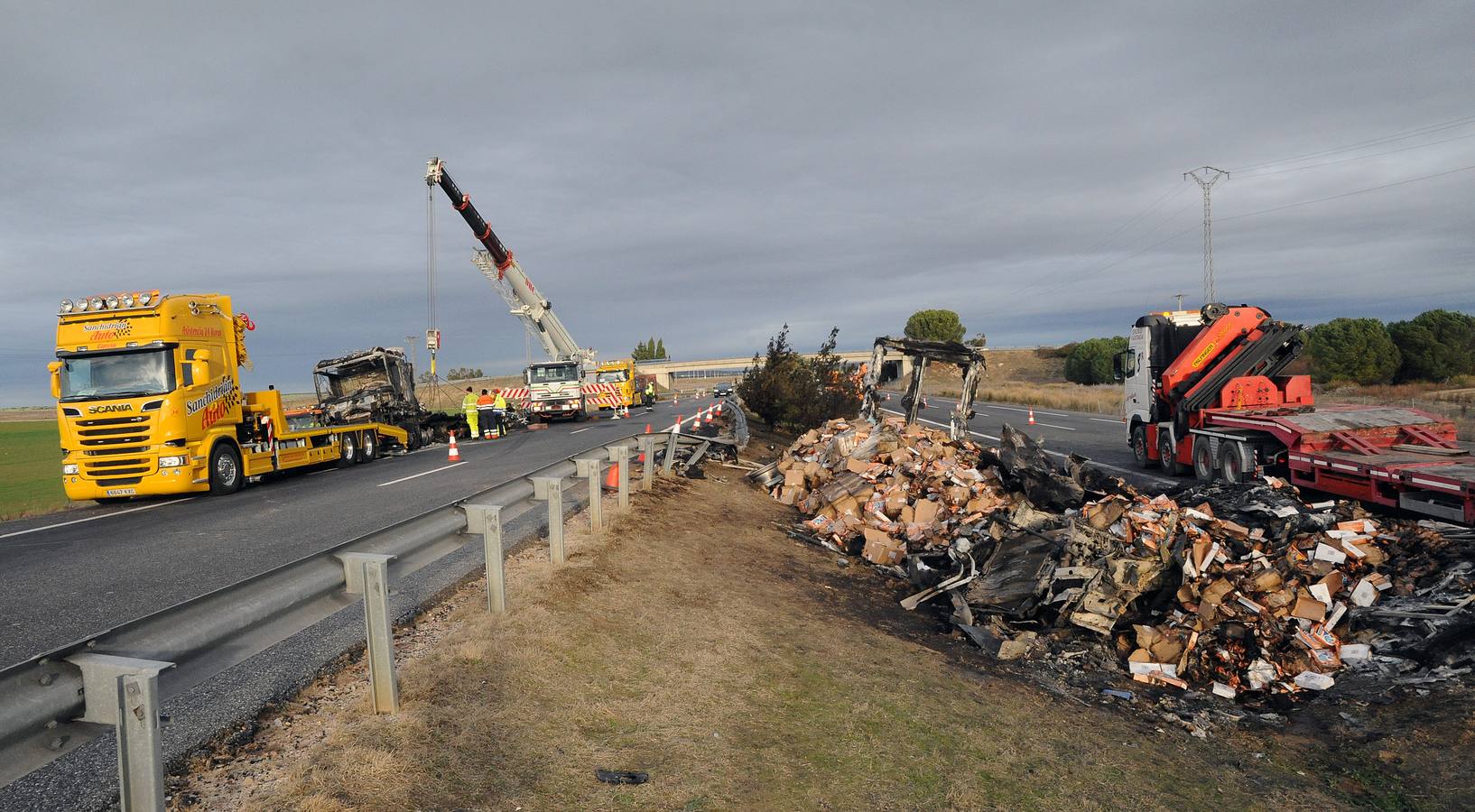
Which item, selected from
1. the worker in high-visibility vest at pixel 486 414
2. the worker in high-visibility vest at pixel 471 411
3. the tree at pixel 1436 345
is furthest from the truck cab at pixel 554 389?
the tree at pixel 1436 345

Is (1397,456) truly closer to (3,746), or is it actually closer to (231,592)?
(231,592)

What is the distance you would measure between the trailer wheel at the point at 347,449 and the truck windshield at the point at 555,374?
42.7 ft

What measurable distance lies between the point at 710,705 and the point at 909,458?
29.6 feet

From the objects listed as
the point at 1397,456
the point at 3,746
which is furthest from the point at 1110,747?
the point at 1397,456

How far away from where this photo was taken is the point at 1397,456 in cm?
924

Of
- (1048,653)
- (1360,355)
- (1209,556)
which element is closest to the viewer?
(1048,653)

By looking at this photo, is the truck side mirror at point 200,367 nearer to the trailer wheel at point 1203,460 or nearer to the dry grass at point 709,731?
the dry grass at point 709,731

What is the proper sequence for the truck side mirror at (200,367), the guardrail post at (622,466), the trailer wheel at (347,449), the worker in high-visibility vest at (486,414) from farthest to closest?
the worker in high-visibility vest at (486,414), the trailer wheel at (347,449), the truck side mirror at (200,367), the guardrail post at (622,466)

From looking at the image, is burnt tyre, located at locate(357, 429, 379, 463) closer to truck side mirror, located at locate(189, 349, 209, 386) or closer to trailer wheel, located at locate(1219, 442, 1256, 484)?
truck side mirror, located at locate(189, 349, 209, 386)

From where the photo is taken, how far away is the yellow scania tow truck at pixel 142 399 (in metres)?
13.5

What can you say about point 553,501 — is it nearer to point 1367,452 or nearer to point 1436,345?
point 1367,452

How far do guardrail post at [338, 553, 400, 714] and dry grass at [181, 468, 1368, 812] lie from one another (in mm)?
120

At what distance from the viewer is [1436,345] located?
4781cm

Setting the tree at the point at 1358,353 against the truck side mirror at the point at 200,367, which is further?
the tree at the point at 1358,353
